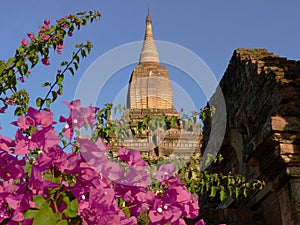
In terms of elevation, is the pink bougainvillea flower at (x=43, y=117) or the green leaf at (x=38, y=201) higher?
the pink bougainvillea flower at (x=43, y=117)

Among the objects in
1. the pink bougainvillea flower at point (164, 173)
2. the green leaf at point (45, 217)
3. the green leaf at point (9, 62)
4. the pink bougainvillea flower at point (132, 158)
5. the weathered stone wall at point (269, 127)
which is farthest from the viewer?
the weathered stone wall at point (269, 127)

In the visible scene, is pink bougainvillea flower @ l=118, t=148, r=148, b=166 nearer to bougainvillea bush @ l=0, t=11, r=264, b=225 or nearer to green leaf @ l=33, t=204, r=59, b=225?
bougainvillea bush @ l=0, t=11, r=264, b=225

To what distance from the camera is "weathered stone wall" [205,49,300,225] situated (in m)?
5.92

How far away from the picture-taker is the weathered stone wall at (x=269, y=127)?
5918 mm

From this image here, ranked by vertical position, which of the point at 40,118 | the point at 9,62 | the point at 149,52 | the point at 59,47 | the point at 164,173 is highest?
the point at 149,52

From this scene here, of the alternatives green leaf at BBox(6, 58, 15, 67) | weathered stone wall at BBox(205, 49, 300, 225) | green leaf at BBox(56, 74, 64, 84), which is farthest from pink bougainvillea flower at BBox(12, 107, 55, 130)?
weathered stone wall at BBox(205, 49, 300, 225)

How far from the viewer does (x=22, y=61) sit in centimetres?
351

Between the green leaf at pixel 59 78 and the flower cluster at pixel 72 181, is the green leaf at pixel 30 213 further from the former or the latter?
the green leaf at pixel 59 78

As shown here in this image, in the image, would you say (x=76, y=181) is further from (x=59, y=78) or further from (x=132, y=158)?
(x=59, y=78)

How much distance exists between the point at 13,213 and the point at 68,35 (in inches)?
100

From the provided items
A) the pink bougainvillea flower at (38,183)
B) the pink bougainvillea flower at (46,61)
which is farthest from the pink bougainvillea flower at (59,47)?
the pink bougainvillea flower at (38,183)

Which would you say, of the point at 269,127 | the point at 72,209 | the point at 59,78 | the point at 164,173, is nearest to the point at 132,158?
the point at 164,173

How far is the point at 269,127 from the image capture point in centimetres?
599

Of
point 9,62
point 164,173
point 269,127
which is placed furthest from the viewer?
point 269,127
